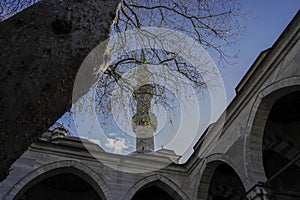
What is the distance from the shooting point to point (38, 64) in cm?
145

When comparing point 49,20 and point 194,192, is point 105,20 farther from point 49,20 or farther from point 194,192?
point 194,192

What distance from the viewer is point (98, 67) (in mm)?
1973

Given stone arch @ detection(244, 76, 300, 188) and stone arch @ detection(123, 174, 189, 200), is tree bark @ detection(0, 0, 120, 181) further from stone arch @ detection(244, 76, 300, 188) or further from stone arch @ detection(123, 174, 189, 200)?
stone arch @ detection(123, 174, 189, 200)

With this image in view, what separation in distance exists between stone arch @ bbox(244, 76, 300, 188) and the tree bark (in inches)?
250

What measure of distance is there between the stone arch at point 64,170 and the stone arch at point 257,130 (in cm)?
436

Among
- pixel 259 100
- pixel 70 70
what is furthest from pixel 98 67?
pixel 259 100

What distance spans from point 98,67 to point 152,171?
9.04 metres

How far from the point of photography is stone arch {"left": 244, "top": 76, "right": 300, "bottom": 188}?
7371 mm

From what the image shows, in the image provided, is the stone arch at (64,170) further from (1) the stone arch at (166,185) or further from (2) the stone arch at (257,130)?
(2) the stone arch at (257,130)

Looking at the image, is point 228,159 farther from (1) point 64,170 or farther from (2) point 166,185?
(1) point 64,170

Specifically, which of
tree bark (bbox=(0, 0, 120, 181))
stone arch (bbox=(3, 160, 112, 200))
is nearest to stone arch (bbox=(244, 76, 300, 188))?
stone arch (bbox=(3, 160, 112, 200))

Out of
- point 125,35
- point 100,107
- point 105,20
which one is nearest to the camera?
point 105,20

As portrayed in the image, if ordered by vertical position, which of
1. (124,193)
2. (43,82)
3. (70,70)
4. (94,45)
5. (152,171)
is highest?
(152,171)

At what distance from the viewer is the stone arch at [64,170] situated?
9.09 metres
